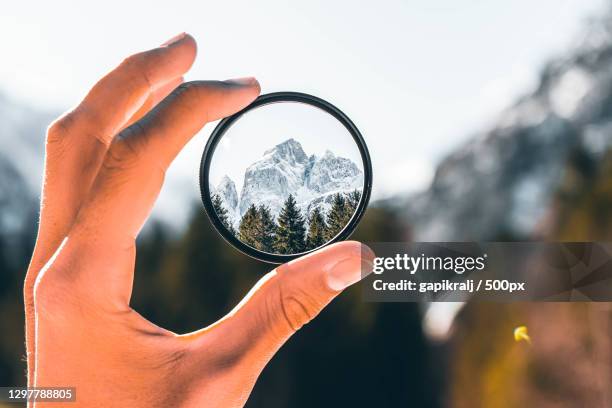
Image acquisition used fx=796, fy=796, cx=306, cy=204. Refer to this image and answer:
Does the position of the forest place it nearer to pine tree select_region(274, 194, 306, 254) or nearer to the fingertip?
pine tree select_region(274, 194, 306, 254)

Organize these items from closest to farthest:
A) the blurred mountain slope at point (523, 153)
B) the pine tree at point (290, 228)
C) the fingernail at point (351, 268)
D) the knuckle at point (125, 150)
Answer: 1. the knuckle at point (125, 150)
2. the fingernail at point (351, 268)
3. the pine tree at point (290, 228)
4. the blurred mountain slope at point (523, 153)

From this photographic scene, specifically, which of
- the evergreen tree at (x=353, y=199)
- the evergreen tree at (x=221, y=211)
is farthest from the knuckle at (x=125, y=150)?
the evergreen tree at (x=353, y=199)

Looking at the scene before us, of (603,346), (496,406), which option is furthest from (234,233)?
(496,406)

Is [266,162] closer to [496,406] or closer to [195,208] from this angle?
[496,406]

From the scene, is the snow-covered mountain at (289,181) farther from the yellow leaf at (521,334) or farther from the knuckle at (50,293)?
the yellow leaf at (521,334)

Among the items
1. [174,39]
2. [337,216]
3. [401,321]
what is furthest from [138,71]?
[401,321]

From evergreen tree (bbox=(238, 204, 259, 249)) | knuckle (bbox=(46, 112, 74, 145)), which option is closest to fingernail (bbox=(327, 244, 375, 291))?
evergreen tree (bbox=(238, 204, 259, 249))

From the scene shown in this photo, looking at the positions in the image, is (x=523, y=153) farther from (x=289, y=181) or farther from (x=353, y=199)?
(x=289, y=181)
